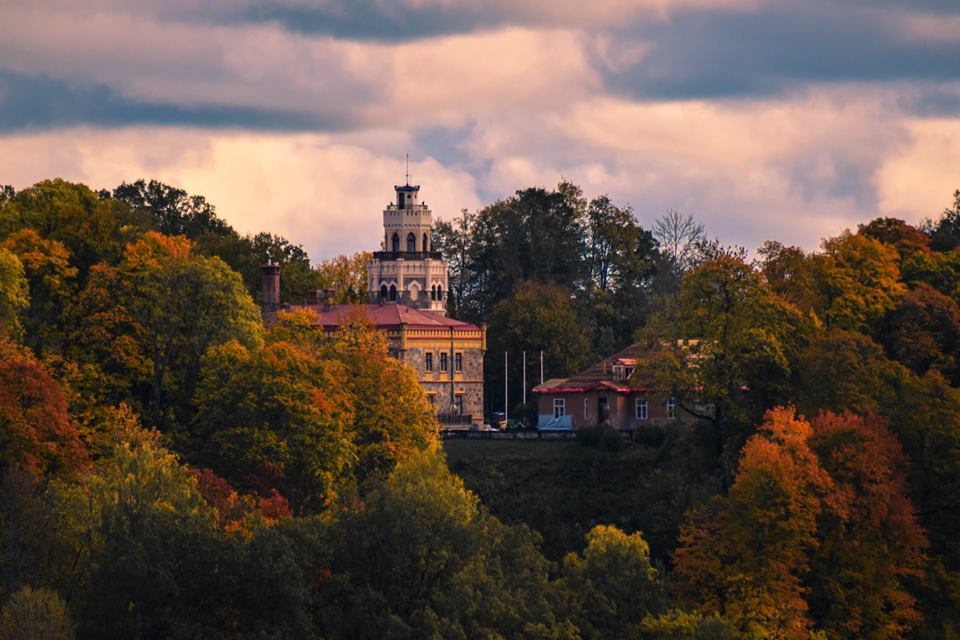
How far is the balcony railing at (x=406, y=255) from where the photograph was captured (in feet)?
518

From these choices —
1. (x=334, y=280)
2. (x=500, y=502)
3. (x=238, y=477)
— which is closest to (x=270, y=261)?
(x=334, y=280)

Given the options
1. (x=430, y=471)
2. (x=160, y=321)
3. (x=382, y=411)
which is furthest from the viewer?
(x=382, y=411)

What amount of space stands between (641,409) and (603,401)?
2251mm

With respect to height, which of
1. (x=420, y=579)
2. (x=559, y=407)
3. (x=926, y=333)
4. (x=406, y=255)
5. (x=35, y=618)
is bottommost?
(x=35, y=618)

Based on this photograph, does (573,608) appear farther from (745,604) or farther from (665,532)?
(665,532)

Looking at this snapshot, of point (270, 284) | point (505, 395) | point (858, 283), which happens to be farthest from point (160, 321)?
point (505, 395)

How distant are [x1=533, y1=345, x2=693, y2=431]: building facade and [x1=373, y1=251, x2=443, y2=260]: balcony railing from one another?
3116 centimetres

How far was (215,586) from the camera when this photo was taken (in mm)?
71312

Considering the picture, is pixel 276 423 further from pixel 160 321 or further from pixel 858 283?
pixel 858 283

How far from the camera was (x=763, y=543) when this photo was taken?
3238 inches

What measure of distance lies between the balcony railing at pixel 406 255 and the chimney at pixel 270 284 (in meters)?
27.6

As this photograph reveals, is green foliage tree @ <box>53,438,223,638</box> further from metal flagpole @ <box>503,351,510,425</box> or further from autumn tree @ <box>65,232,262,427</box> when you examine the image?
metal flagpole @ <box>503,351,510,425</box>

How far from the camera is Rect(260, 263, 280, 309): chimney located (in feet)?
425

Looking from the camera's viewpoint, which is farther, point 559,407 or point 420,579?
point 559,407
